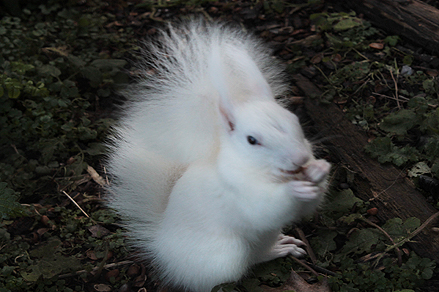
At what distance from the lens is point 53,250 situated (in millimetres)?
2326

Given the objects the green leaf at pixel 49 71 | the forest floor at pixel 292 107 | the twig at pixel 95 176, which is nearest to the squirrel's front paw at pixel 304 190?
the forest floor at pixel 292 107

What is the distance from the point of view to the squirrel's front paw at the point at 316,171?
172 cm

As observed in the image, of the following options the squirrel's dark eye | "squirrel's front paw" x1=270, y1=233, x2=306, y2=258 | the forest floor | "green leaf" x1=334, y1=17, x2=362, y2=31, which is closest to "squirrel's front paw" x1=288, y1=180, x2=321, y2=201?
the squirrel's dark eye

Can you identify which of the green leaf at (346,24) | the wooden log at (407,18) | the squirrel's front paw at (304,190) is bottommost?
the squirrel's front paw at (304,190)

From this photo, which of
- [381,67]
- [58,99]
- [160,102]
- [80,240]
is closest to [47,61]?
[58,99]

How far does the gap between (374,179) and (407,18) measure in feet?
5.38

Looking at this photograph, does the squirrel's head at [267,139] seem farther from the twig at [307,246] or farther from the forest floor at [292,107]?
the twig at [307,246]

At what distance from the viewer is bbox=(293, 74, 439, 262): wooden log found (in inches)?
89.6

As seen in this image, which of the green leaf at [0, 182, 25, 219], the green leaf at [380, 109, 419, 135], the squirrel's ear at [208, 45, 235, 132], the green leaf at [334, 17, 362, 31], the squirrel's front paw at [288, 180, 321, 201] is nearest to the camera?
the squirrel's front paw at [288, 180, 321, 201]

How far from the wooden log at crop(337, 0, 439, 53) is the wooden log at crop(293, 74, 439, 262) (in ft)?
3.35

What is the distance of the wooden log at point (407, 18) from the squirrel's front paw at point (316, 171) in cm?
218

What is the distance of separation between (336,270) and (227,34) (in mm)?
1417

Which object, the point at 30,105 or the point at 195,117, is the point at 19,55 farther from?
the point at 195,117

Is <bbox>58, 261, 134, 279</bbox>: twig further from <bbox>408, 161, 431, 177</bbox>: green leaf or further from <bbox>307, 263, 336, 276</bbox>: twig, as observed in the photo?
<bbox>408, 161, 431, 177</bbox>: green leaf
